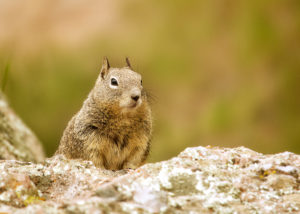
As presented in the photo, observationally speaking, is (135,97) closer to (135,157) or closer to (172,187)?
(135,157)

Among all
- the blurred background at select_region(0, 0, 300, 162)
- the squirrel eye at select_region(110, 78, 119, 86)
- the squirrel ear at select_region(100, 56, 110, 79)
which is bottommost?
the squirrel eye at select_region(110, 78, 119, 86)

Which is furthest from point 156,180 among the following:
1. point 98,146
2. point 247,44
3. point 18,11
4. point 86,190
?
point 18,11

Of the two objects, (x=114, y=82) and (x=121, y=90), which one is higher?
(x=114, y=82)

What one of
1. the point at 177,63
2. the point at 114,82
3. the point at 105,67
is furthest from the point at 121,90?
the point at 177,63

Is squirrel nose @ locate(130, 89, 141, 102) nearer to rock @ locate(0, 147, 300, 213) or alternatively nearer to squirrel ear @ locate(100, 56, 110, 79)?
squirrel ear @ locate(100, 56, 110, 79)

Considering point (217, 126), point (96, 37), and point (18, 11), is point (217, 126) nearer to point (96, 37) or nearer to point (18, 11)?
point (96, 37)

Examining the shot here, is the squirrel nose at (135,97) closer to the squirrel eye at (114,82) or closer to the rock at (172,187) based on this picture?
the squirrel eye at (114,82)

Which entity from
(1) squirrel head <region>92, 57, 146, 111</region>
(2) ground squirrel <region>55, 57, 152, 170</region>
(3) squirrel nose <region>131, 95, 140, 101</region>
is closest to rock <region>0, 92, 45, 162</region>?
(2) ground squirrel <region>55, 57, 152, 170</region>
